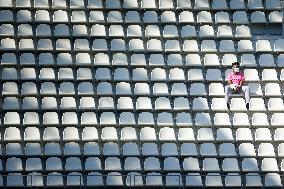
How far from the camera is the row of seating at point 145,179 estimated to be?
284 inches

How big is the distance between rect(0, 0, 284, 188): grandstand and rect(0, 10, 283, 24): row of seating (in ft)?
0.04

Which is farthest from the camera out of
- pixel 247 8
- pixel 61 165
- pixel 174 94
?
pixel 247 8

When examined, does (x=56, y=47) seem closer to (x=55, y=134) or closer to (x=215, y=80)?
(x=55, y=134)

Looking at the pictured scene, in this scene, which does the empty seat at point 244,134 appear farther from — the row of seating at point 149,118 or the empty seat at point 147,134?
the empty seat at point 147,134

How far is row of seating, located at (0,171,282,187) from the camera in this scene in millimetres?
7215

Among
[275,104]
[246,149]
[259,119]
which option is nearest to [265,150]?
[246,149]

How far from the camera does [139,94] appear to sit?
25.7ft

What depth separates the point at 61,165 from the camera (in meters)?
7.34

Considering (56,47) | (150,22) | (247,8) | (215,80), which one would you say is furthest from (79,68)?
(247,8)

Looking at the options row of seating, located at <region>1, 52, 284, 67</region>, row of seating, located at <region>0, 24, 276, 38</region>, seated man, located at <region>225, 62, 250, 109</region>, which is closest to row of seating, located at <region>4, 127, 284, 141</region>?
seated man, located at <region>225, 62, 250, 109</region>

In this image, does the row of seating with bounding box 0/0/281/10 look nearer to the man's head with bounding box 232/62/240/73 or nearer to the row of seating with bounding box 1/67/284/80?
the row of seating with bounding box 1/67/284/80

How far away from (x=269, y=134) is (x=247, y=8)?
174 centimetres

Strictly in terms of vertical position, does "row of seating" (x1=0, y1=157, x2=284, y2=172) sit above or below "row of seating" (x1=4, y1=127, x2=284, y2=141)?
below

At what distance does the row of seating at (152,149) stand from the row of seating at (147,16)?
62.7 inches
